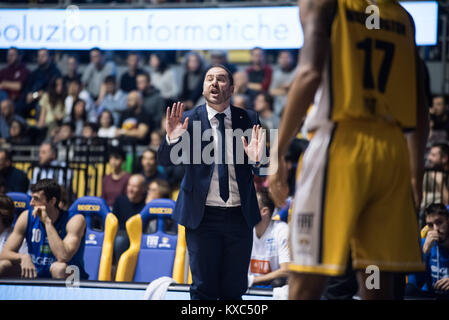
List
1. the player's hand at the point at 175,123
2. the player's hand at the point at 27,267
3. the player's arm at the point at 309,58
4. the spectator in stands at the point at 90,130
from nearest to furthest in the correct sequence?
the player's arm at the point at 309,58 < the player's hand at the point at 175,123 < the player's hand at the point at 27,267 < the spectator in stands at the point at 90,130

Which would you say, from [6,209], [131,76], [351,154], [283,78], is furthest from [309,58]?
[131,76]

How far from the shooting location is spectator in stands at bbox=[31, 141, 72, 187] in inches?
365

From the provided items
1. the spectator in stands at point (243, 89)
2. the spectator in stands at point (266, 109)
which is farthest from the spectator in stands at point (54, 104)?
the spectator in stands at point (266, 109)

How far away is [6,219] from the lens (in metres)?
6.64

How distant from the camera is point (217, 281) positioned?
4.25 metres

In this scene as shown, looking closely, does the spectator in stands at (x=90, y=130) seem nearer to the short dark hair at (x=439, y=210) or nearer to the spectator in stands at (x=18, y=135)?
the spectator in stands at (x=18, y=135)

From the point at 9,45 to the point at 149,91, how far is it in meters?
3.20

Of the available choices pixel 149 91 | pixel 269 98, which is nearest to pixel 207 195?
pixel 269 98

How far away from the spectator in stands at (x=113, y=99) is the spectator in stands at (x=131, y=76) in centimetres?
16

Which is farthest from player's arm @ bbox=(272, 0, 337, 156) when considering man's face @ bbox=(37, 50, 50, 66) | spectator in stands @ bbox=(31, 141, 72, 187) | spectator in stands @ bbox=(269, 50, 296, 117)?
man's face @ bbox=(37, 50, 50, 66)

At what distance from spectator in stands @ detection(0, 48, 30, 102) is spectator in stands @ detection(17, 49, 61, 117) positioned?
14cm

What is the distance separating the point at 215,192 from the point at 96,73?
8.77 m

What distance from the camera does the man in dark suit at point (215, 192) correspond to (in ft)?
13.8
